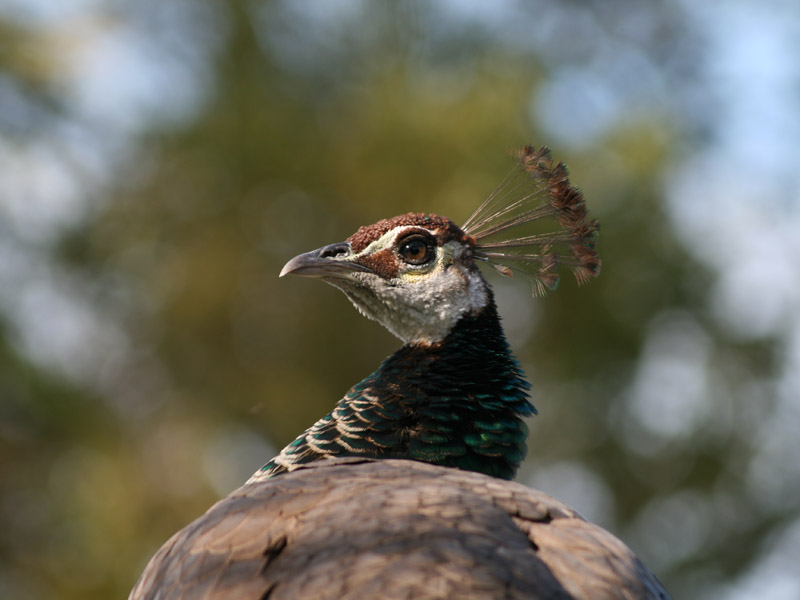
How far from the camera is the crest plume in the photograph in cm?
357

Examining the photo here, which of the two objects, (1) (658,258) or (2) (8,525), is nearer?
(2) (8,525)

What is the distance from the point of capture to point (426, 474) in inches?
97.0

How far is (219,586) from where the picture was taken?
6.82ft

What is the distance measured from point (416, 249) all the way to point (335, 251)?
295mm

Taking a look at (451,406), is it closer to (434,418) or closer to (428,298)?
(434,418)

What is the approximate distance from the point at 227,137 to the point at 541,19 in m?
5.23

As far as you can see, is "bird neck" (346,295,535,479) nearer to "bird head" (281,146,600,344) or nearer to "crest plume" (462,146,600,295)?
"bird head" (281,146,600,344)

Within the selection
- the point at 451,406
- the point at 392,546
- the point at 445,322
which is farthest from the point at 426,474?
the point at 445,322

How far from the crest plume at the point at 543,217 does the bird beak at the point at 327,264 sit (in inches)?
19.6

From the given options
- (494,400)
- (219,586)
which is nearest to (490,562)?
(219,586)

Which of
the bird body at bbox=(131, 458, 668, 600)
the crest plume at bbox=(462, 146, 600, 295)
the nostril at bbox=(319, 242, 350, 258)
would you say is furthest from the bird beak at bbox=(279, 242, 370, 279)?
the bird body at bbox=(131, 458, 668, 600)

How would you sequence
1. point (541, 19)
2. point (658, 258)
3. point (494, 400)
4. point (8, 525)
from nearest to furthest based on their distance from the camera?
point (494, 400) < point (8, 525) < point (658, 258) < point (541, 19)

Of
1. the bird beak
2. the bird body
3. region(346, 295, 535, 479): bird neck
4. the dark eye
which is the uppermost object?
the bird beak

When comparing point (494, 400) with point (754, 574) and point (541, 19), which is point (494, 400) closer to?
point (754, 574)
